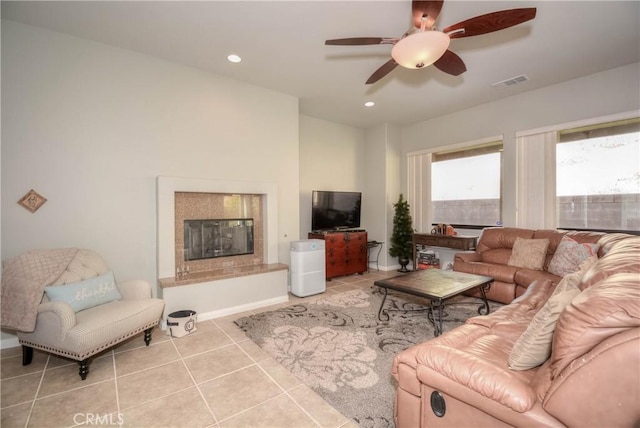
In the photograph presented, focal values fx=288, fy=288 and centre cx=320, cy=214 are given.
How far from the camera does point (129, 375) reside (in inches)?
89.5

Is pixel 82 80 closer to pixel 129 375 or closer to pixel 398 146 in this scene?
pixel 129 375

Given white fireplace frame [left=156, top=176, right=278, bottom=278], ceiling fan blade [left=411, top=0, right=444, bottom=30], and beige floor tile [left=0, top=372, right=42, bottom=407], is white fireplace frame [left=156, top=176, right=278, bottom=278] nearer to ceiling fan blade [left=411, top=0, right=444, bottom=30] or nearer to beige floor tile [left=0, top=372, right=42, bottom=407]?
beige floor tile [left=0, top=372, right=42, bottom=407]

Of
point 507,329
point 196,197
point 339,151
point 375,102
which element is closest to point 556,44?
point 375,102

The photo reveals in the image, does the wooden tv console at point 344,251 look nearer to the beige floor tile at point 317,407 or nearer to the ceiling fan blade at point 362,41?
the beige floor tile at point 317,407

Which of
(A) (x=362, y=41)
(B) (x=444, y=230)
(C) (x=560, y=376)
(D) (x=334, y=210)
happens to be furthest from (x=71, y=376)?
(B) (x=444, y=230)

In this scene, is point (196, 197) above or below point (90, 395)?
above

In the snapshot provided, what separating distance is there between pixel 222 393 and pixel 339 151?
4.81 metres

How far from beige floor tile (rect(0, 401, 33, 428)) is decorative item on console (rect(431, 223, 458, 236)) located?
5.38 metres

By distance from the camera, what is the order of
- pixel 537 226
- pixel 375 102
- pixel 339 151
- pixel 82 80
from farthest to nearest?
pixel 339 151 → pixel 375 102 → pixel 537 226 → pixel 82 80

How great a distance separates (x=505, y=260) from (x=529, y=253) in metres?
0.34

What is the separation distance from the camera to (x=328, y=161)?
581 centimetres

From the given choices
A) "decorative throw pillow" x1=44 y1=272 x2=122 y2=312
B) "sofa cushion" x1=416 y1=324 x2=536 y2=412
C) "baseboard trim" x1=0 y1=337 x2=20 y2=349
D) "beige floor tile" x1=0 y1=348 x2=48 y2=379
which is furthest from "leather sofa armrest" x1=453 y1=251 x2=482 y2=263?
"baseboard trim" x1=0 y1=337 x2=20 y2=349

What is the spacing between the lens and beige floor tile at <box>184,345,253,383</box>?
229 cm

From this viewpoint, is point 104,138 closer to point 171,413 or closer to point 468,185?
point 171,413
